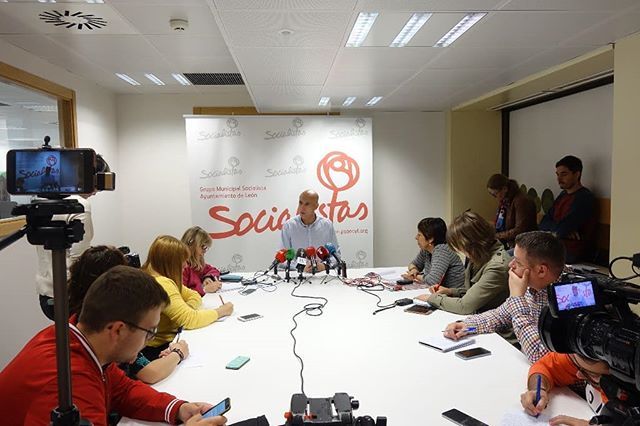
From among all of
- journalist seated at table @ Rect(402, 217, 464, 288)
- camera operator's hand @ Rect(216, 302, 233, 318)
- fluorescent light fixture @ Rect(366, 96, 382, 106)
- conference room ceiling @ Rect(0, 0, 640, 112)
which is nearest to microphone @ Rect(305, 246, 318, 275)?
journalist seated at table @ Rect(402, 217, 464, 288)

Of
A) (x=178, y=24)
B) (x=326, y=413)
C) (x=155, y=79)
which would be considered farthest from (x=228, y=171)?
(x=326, y=413)

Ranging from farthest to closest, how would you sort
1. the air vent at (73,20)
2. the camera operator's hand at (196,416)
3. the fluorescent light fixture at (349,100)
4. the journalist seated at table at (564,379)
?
the fluorescent light fixture at (349,100)
the air vent at (73,20)
the camera operator's hand at (196,416)
the journalist seated at table at (564,379)

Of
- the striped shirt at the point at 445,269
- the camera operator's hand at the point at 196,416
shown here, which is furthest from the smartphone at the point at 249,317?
the striped shirt at the point at 445,269

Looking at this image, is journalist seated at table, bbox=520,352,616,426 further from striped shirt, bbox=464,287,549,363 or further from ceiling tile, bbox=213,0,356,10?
ceiling tile, bbox=213,0,356,10

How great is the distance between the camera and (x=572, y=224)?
13.1 feet

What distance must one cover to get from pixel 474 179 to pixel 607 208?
77.0 inches

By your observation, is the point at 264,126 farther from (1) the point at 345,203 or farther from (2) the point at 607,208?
(2) the point at 607,208

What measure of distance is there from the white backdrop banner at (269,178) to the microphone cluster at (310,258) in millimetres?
1644

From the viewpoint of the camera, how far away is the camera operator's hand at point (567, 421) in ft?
4.12

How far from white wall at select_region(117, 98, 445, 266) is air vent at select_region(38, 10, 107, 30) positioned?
255 centimetres

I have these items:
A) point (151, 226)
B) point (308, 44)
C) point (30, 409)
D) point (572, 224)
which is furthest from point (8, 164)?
point (151, 226)

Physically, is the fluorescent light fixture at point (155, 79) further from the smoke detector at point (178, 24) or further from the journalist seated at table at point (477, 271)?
the journalist seated at table at point (477, 271)

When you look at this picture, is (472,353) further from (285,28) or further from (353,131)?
(353,131)

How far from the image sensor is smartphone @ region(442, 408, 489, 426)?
1.39 m
